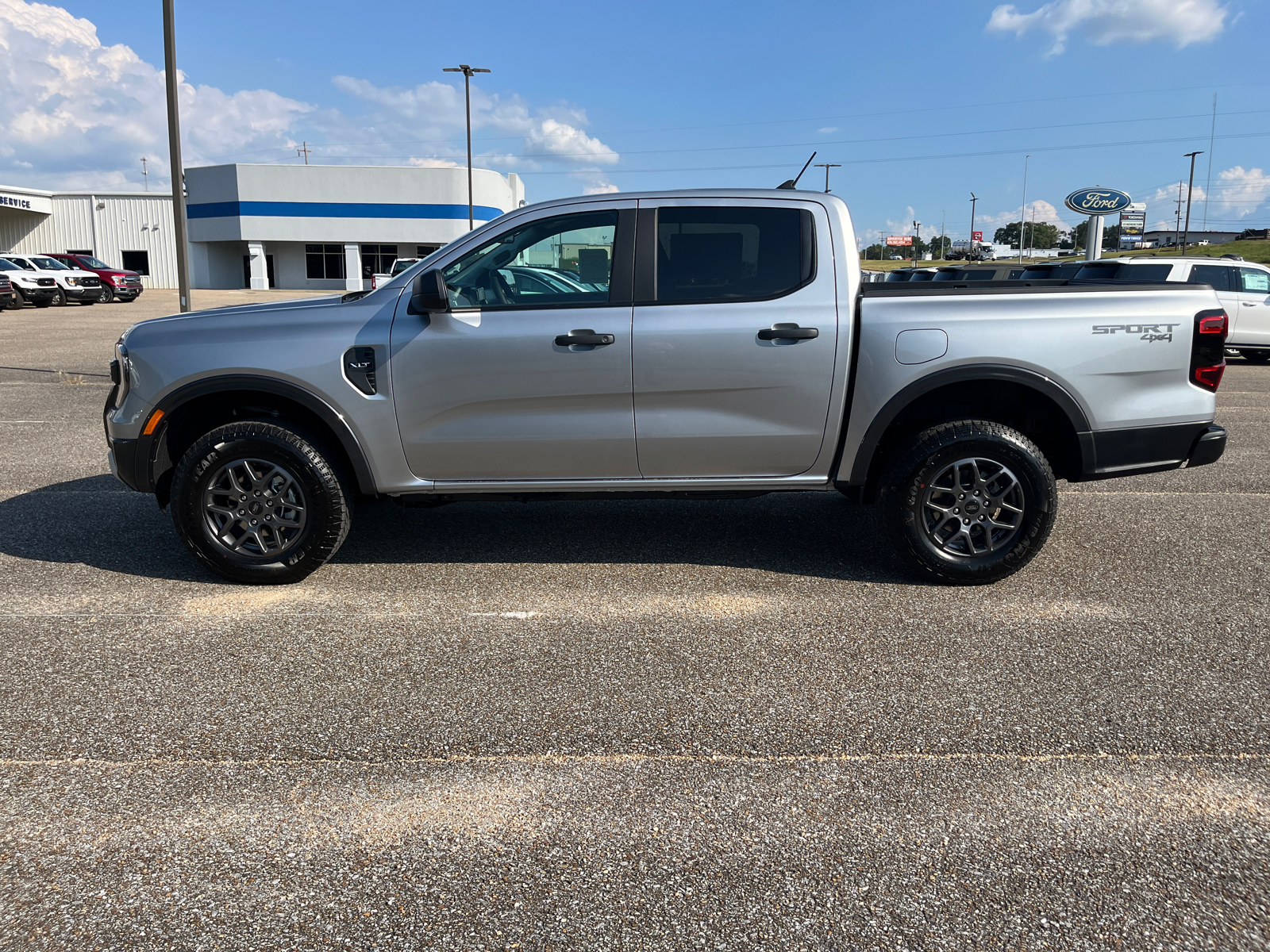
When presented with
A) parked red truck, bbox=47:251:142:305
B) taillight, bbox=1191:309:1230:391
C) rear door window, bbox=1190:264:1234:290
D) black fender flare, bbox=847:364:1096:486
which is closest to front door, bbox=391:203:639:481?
black fender flare, bbox=847:364:1096:486

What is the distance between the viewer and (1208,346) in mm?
4785

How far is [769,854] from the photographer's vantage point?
2.67 metres

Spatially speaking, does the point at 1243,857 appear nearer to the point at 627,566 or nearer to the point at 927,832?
the point at 927,832

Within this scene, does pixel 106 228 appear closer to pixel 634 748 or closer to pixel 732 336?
pixel 732 336

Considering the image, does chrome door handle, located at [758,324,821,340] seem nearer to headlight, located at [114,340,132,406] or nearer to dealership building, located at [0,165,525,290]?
headlight, located at [114,340,132,406]

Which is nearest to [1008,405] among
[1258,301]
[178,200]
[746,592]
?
[746,592]

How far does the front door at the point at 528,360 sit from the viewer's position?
4.72 meters

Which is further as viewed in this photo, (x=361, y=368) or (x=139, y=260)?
(x=139, y=260)

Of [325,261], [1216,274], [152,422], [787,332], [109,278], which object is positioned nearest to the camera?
[787,332]

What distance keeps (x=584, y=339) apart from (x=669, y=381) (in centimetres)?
46

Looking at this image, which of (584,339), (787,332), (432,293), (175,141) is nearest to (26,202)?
(175,141)

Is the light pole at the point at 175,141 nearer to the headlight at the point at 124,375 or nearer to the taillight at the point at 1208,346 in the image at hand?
the headlight at the point at 124,375

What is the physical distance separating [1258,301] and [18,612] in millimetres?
18126

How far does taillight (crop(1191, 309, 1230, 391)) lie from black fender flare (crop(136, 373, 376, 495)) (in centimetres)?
415
